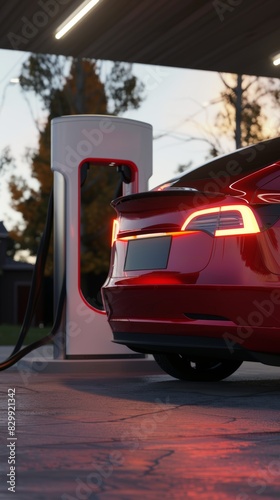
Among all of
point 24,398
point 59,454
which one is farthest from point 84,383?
point 59,454

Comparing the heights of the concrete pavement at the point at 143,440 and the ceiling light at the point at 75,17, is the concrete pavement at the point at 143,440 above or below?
Answer: below

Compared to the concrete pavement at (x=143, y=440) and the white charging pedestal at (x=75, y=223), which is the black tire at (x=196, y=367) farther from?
the white charging pedestal at (x=75, y=223)

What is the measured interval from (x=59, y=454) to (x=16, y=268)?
45864mm

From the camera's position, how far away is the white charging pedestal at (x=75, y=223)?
931 cm

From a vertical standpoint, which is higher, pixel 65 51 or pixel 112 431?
pixel 65 51

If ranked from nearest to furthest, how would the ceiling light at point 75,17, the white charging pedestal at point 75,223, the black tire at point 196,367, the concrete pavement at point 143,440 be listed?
the concrete pavement at point 143,440 → the black tire at point 196,367 → the white charging pedestal at point 75,223 → the ceiling light at point 75,17

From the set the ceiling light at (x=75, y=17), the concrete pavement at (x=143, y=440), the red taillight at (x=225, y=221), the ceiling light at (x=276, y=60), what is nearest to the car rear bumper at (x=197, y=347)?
the concrete pavement at (x=143, y=440)

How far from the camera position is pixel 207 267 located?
6.48 meters

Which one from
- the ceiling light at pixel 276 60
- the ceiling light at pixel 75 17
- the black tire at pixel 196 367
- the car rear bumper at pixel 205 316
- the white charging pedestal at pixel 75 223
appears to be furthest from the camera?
the ceiling light at pixel 276 60

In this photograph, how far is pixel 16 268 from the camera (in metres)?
50.0

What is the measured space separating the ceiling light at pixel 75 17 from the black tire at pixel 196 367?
12.9 feet

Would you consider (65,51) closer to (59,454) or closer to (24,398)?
(24,398)

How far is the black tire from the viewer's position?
798 centimetres

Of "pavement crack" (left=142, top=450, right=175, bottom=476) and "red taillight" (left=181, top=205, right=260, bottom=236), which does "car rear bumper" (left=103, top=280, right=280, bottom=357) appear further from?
"pavement crack" (left=142, top=450, right=175, bottom=476)
